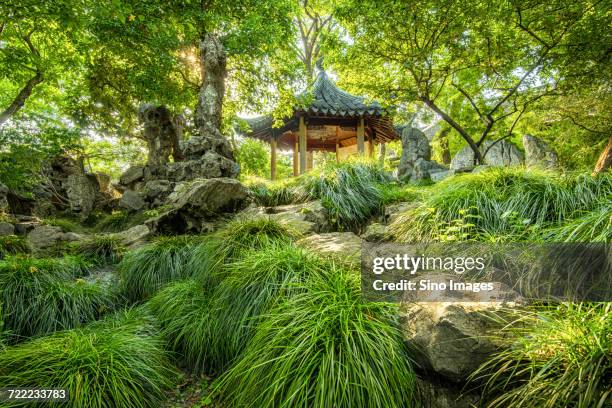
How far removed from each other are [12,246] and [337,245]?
4.49 metres

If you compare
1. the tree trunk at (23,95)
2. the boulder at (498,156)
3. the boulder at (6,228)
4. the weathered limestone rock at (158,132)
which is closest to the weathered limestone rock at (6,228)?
the boulder at (6,228)

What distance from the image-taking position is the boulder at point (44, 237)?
500 centimetres

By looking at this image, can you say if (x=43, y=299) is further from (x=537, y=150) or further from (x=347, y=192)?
(x=537, y=150)

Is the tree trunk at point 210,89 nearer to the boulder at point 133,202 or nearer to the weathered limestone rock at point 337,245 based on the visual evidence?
the boulder at point 133,202

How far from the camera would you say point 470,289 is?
1886 mm

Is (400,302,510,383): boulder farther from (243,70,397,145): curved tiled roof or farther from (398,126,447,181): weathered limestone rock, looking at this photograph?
(243,70,397,145): curved tiled roof

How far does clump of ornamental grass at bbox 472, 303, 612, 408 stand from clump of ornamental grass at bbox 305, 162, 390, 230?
120 inches

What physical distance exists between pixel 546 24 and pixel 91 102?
32.8 feet

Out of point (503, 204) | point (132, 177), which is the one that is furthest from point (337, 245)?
point (132, 177)

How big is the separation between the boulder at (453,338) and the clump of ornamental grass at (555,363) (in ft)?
0.21

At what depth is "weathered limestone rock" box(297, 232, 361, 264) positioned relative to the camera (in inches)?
107

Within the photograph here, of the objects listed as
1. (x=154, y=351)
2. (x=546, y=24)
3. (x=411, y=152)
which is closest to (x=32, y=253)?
(x=154, y=351)

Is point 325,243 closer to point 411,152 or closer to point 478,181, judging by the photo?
point 478,181

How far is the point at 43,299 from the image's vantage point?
3061 millimetres
